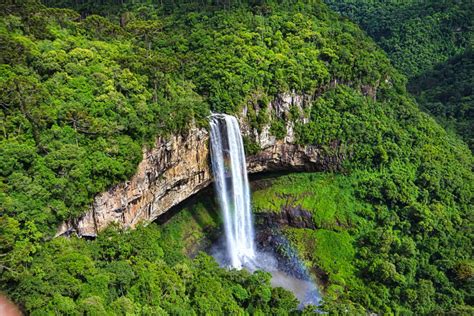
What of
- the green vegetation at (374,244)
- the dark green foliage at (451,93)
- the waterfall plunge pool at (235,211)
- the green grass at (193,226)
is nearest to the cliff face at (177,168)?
the waterfall plunge pool at (235,211)

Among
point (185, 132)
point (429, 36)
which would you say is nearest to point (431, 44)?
point (429, 36)

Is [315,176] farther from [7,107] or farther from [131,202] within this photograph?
[7,107]

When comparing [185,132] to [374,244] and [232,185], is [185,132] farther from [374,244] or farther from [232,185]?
[374,244]

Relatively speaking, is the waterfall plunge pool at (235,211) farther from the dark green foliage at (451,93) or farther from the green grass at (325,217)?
the dark green foliage at (451,93)

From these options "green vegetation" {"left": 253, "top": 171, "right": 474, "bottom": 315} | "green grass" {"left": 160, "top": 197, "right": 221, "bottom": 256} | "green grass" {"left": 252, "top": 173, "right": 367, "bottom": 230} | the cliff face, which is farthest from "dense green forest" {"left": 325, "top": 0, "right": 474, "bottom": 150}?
"green grass" {"left": 160, "top": 197, "right": 221, "bottom": 256}

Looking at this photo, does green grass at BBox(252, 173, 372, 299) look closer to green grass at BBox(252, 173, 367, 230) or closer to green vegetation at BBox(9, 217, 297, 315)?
green grass at BBox(252, 173, 367, 230)

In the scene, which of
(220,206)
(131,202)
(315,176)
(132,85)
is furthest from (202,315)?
(315,176)
